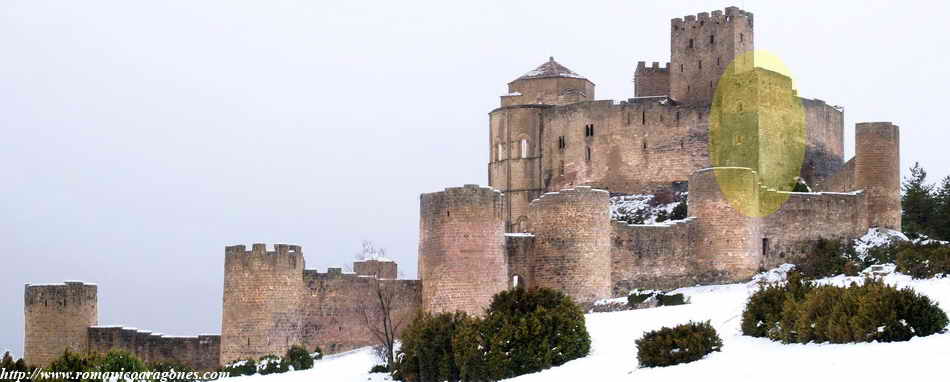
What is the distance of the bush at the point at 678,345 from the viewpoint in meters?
27.0

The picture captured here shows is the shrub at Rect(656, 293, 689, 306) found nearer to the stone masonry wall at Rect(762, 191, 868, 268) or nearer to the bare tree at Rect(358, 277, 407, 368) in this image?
the stone masonry wall at Rect(762, 191, 868, 268)

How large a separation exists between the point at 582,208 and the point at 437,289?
5121 millimetres

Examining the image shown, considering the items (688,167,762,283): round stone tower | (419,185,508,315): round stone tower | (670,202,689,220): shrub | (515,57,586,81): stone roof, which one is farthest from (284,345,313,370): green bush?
(515,57,586,81): stone roof

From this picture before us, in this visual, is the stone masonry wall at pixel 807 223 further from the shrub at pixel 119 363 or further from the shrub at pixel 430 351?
the shrub at pixel 119 363

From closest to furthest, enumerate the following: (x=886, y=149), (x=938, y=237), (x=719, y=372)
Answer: (x=719, y=372) → (x=886, y=149) → (x=938, y=237)

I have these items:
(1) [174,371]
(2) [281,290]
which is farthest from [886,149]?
(1) [174,371]

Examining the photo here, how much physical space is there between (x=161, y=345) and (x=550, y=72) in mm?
27476

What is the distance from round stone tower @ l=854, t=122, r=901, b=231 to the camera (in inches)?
1962

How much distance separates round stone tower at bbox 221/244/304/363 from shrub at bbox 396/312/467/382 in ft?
27.6

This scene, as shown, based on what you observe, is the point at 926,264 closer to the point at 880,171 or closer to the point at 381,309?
the point at 381,309

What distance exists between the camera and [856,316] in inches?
961

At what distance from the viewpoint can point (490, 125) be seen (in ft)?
214

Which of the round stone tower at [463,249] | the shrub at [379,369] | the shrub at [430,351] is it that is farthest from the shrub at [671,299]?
the shrub at [430,351]

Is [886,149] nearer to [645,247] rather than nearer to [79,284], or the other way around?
[645,247]
